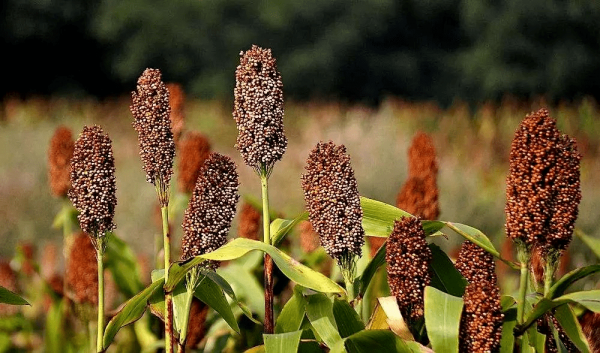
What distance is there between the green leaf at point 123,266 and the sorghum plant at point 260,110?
4.70 feet

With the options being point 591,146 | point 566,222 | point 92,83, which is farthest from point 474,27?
point 566,222

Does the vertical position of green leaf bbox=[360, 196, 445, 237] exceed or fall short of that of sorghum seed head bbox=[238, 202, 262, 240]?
it falls short

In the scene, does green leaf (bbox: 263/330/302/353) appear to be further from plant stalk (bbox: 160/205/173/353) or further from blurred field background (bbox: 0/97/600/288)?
blurred field background (bbox: 0/97/600/288)

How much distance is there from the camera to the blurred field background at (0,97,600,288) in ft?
26.2

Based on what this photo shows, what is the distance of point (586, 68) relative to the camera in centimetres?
2625

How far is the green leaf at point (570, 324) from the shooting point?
142 cm

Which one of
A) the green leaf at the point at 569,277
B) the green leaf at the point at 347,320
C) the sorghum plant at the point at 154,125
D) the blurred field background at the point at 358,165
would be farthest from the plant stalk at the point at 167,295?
the blurred field background at the point at 358,165

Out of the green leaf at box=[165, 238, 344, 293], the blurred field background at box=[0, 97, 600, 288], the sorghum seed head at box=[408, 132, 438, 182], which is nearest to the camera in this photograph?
the green leaf at box=[165, 238, 344, 293]

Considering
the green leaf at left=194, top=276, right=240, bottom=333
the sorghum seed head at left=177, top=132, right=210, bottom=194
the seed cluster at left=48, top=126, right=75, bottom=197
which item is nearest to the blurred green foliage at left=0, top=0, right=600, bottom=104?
the seed cluster at left=48, top=126, right=75, bottom=197

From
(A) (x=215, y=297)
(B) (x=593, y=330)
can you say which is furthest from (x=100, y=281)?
(B) (x=593, y=330)

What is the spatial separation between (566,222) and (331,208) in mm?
317

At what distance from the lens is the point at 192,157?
2.57 meters

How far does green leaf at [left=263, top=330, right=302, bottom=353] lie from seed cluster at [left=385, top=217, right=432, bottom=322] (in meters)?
0.15

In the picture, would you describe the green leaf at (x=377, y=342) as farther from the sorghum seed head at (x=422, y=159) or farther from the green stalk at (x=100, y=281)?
the sorghum seed head at (x=422, y=159)
